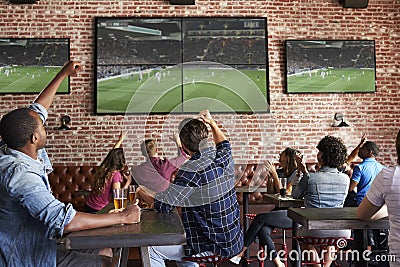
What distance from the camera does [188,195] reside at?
305cm

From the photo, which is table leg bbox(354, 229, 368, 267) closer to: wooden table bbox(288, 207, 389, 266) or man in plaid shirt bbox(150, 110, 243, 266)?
wooden table bbox(288, 207, 389, 266)

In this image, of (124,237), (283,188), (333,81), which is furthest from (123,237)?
(333,81)

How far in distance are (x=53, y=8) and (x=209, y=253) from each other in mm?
4726

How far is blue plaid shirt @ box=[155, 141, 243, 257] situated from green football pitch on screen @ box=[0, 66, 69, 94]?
13.3 feet

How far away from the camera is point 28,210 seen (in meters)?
2.12

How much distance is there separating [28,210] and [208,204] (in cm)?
127

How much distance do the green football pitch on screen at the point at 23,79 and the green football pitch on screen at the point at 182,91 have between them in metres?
0.71

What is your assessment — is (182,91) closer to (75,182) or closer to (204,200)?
(75,182)

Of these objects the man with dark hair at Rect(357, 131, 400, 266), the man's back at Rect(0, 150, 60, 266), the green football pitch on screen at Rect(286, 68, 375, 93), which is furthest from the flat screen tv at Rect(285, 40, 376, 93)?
the man's back at Rect(0, 150, 60, 266)

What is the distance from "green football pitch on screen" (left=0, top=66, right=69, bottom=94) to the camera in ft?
21.9

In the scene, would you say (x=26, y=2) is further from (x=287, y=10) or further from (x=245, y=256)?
(x=245, y=256)

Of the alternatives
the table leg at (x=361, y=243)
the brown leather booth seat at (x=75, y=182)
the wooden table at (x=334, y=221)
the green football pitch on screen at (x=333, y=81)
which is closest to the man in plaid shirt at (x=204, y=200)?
the wooden table at (x=334, y=221)

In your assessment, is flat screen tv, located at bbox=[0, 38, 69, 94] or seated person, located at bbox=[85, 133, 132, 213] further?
flat screen tv, located at bbox=[0, 38, 69, 94]

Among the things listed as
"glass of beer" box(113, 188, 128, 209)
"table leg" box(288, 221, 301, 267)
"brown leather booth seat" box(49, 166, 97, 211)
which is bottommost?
"table leg" box(288, 221, 301, 267)
